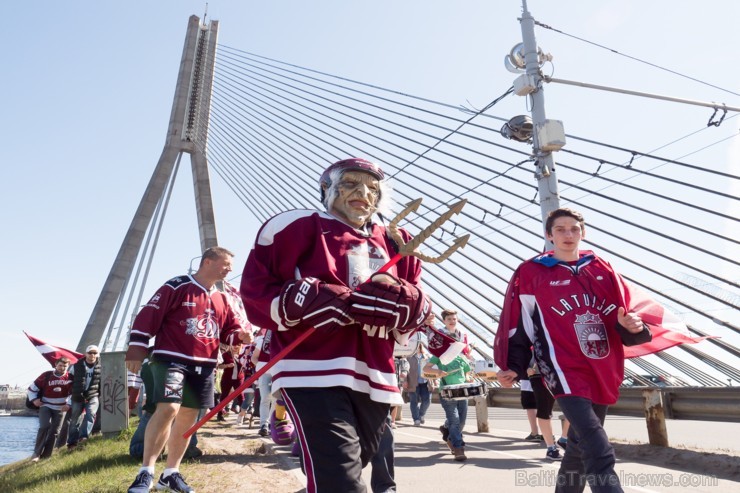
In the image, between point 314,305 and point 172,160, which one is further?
point 172,160

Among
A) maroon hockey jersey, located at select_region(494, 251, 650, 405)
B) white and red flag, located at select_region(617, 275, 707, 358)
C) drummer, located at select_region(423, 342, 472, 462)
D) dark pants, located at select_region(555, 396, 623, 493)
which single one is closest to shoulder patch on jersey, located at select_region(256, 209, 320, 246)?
maroon hockey jersey, located at select_region(494, 251, 650, 405)

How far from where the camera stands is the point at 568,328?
3021 mm

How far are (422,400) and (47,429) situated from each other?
21.5ft

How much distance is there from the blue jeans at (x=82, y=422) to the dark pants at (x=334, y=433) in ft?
28.9

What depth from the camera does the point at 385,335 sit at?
234cm

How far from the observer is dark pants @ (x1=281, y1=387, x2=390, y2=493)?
1926 millimetres

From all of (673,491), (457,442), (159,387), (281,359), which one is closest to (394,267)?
(281,359)

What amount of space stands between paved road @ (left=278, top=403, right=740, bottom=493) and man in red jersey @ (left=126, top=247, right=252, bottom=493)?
1154mm

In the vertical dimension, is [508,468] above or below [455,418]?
below

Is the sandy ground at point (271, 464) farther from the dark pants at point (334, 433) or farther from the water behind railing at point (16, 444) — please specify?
the water behind railing at point (16, 444)

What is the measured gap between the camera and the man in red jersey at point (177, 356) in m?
3.85

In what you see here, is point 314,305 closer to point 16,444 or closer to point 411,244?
point 411,244

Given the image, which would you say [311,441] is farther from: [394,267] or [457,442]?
[457,442]

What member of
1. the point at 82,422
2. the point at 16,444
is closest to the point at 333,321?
the point at 82,422
